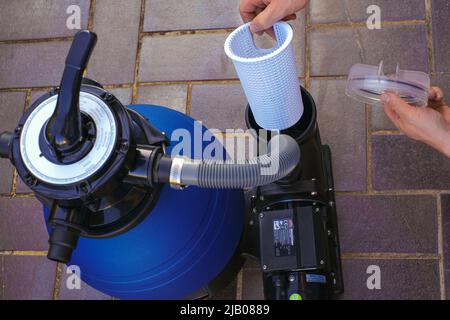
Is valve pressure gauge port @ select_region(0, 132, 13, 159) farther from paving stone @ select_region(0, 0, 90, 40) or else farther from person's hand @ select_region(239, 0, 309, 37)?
paving stone @ select_region(0, 0, 90, 40)

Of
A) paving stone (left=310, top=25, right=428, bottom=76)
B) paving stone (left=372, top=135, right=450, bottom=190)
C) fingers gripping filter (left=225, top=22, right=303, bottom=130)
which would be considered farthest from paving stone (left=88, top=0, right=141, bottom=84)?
paving stone (left=372, top=135, right=450, bottom=190)

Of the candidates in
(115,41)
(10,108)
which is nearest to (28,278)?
(10,108)

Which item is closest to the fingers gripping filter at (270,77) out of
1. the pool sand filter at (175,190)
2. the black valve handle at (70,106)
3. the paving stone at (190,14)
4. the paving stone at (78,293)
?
the pool sand filter at (175,190)

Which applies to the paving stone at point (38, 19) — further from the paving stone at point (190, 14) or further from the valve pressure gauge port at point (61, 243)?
the valve pressure gauge port at point (61, 243)

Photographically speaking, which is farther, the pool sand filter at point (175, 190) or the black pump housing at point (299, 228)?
the black pump housing at point (299, 228)

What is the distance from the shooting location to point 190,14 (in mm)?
1766

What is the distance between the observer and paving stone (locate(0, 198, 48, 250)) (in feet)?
5.31

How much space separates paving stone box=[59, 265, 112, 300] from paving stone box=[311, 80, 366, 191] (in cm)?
73

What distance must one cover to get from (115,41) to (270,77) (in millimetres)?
884

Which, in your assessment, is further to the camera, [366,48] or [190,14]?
[190,14]

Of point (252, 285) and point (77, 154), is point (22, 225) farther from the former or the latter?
point (77, 154)

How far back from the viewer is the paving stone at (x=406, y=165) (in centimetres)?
148

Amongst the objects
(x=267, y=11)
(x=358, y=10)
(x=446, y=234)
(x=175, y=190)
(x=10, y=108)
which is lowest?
(x=446, y=234)

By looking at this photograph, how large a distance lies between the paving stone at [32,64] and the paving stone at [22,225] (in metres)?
0.40
